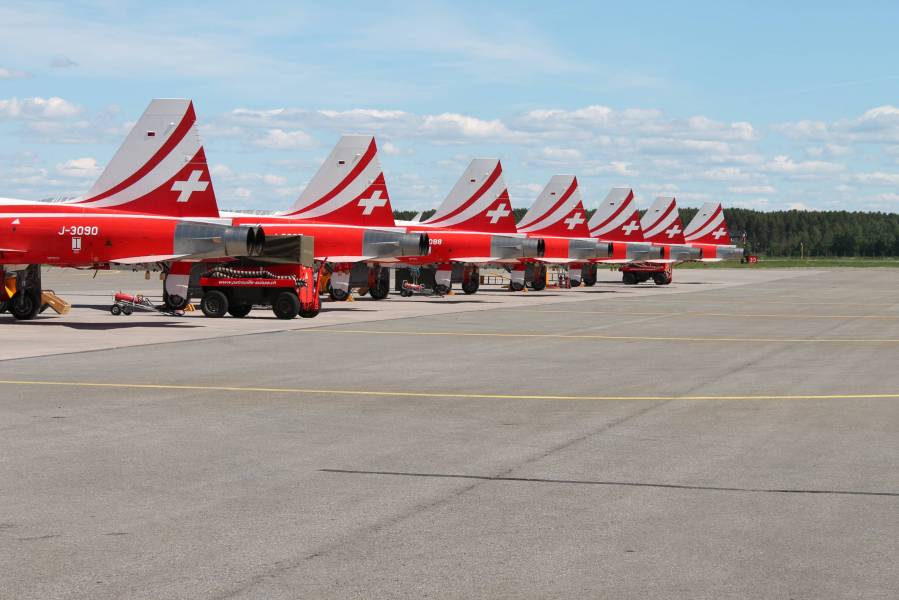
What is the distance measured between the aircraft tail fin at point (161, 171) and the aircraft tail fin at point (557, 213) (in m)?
37.9

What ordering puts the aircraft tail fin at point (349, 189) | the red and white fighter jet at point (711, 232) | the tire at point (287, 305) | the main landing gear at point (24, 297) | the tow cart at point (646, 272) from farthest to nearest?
the red and white fighter jet at point (711, 232)
the tow cart at point (646, 272)
the aircraft tail fin at point (349, 189)
the tire at point (287, 305)
the main landing gear at point (24, 297)

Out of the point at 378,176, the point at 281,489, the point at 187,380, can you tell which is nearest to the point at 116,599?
A: the point at 281,489

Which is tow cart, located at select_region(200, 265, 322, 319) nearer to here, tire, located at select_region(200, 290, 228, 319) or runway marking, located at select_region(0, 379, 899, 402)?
tire, located at select_region(200, 290, 228, 319)

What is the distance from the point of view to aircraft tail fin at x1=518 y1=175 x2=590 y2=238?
241ft

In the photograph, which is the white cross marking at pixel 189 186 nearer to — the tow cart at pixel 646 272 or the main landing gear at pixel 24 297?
the main landing gear at pixel 24 297

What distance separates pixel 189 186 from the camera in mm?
37375

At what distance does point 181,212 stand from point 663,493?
28.5 meters

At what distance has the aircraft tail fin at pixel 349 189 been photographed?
50.7m

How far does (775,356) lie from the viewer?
27188 mm

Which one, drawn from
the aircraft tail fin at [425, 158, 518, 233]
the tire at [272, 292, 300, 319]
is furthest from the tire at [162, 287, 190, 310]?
the aircraft tail fin at [425, 158, 518, 233]

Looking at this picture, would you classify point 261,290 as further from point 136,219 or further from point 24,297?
point 24,297

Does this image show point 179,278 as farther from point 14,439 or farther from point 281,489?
point 281,489

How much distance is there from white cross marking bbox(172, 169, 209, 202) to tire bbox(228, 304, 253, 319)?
214 inches

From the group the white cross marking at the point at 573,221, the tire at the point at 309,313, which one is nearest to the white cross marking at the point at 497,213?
the white cross marking at the point at 573,221
